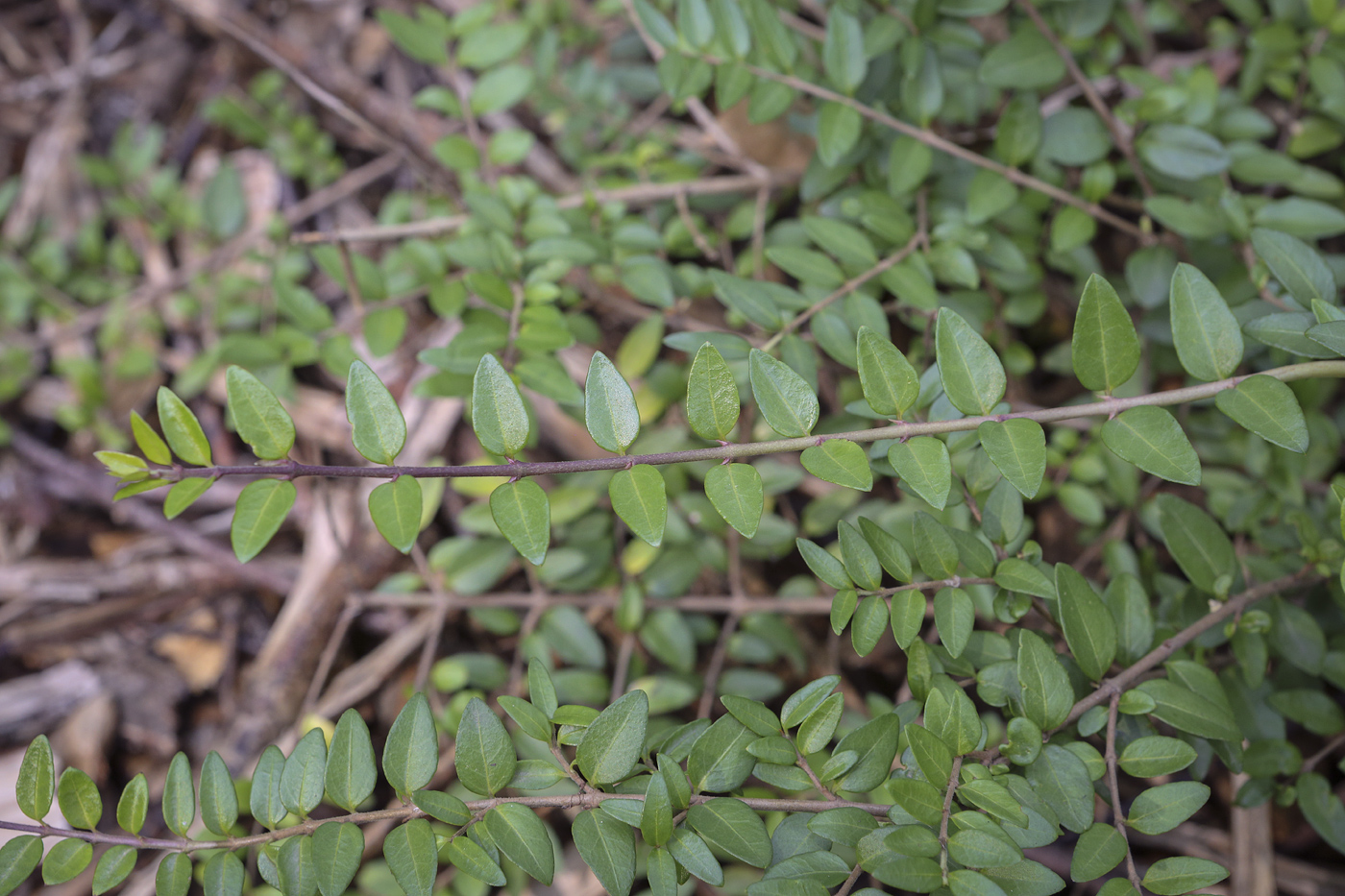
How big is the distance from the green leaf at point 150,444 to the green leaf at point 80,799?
57cm

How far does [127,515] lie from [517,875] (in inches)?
82.3

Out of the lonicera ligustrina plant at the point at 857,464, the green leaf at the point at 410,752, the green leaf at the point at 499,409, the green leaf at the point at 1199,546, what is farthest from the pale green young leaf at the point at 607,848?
the green leaf at the point at 1199,546

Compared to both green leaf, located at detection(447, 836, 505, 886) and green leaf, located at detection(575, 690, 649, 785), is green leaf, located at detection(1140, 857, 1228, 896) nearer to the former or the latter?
green leaf, located at detection(575, 690, 649, 785)

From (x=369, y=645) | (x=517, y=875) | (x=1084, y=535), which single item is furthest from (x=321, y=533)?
(x=1084, y=535)

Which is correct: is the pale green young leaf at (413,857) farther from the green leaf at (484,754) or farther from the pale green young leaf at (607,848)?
the pale green young leaf at (607,848)

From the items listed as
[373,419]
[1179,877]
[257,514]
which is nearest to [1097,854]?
[1179,877]

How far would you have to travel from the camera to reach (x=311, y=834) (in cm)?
142

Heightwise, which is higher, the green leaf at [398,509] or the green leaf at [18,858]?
the green leaf at [398,509]

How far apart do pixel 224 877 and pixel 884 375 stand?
1.39 metres

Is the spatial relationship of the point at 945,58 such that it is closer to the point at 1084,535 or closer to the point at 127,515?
the point at 1084,535

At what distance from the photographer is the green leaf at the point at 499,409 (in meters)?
1.38

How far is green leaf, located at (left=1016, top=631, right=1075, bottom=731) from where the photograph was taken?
4.45 ft

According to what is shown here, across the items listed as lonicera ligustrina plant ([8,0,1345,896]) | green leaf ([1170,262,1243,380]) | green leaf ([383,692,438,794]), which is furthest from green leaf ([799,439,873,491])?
green leaf ([383,692,438,794])

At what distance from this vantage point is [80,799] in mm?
1454
